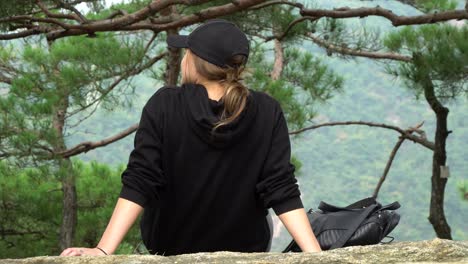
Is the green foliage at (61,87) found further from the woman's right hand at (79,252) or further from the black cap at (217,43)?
the woman's right hand at (79,252)

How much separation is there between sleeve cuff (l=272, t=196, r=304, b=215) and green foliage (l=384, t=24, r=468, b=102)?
291cm

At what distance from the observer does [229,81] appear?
120cm

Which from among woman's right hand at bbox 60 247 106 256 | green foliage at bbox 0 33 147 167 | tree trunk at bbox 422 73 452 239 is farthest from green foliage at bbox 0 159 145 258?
woman's right hand at bbox 60 247 106 256

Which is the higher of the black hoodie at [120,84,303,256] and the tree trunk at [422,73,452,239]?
the black hoodie at [120,84,303,256]

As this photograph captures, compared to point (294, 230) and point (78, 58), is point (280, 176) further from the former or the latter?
point (78, 58)

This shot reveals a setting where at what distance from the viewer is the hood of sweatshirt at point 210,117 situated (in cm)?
117

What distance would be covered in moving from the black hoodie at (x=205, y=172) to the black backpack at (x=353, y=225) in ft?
0.22

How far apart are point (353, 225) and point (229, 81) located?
0.93 ft

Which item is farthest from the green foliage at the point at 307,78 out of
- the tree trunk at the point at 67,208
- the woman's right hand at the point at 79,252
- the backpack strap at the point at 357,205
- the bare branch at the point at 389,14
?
the woman's right hand at the point at 79,252

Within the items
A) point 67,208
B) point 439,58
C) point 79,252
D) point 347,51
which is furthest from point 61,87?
point 79,252

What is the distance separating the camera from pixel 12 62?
6520 mm

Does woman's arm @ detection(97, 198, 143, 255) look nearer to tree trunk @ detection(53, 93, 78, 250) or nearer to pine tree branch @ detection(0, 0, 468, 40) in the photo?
pine tree branch @ detection(0, 0, 468, 40)

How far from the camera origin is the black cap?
1204 mm

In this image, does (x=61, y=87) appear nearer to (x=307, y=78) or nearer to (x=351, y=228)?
(x=307, y=78)
